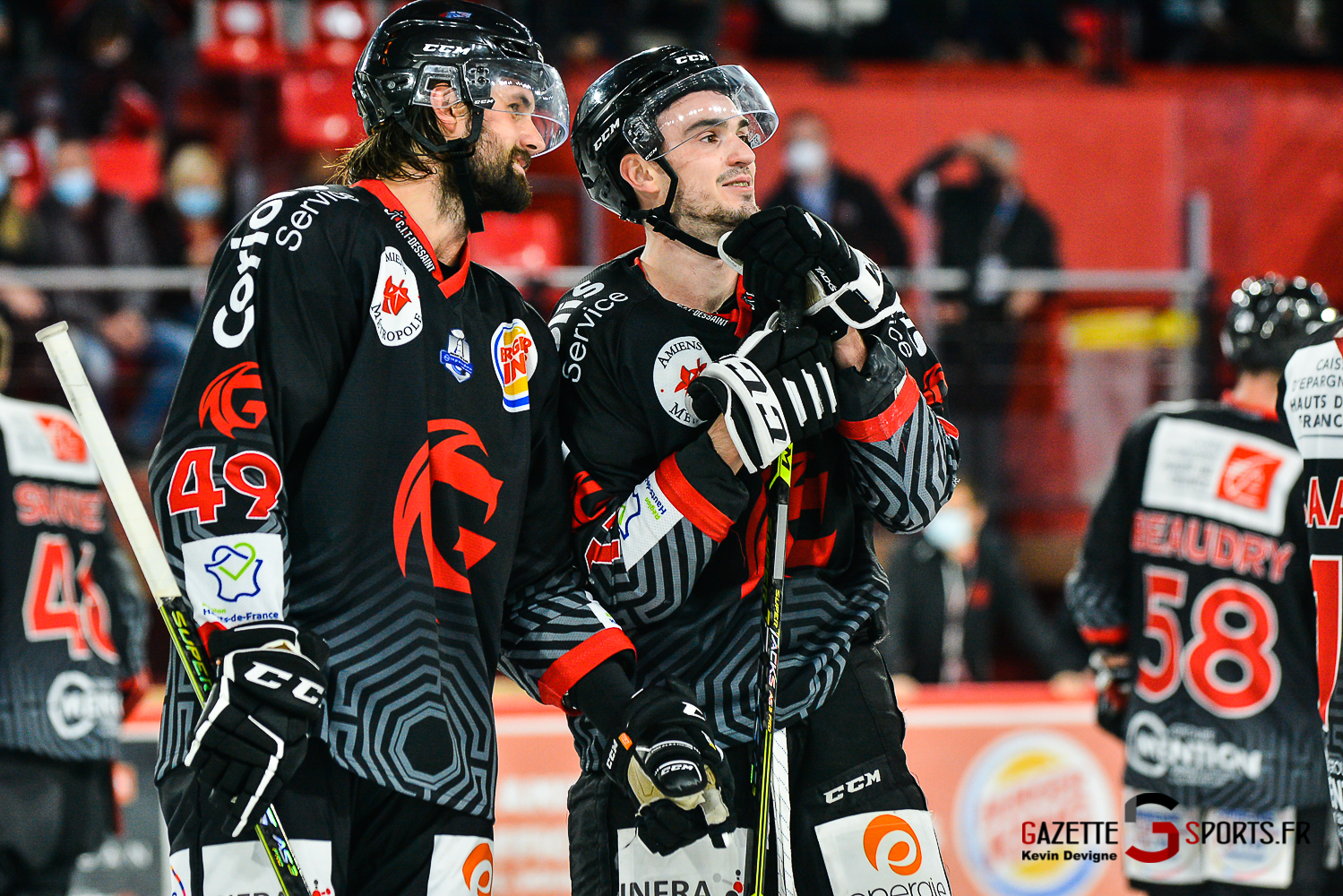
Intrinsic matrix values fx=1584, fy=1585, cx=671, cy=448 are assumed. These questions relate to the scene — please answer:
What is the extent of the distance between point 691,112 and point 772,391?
2.18ft

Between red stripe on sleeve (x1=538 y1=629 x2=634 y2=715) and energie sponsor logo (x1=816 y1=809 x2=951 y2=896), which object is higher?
red stripe on sleeve (x1=538 y1=629 x2=634 y2=715)

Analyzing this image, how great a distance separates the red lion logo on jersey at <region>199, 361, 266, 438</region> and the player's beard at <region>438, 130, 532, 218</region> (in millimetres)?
509

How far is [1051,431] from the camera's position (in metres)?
7.67

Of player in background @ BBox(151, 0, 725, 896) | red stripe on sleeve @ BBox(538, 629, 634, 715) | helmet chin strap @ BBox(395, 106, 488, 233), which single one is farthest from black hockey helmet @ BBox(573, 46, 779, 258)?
red stripe on sleeve @ BBox(538, 629, 634, 715)

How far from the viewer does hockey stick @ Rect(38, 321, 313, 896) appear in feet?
7.72

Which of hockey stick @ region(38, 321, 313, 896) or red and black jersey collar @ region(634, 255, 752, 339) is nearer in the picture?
hockey stick @ region(38, 321, 313, 896)

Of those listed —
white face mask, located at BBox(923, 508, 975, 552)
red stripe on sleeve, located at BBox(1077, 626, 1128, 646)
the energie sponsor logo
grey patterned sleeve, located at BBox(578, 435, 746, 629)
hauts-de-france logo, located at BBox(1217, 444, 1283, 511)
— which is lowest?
white face mask, located at BBox(923, 508, 975, 552)

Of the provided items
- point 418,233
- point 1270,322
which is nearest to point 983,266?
point 1270,322

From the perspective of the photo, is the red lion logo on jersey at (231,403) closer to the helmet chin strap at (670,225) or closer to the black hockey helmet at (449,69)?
the black hockey helmet at (449,69)

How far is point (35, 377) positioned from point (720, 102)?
15.7ft

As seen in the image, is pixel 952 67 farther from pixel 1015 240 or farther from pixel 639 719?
pixel 639 719

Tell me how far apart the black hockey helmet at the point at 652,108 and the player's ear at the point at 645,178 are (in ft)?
0.04

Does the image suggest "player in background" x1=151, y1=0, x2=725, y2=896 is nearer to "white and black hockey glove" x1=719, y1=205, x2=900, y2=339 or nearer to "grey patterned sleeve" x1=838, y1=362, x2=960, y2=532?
"white and black hockey glove" x1=719, y1=205, x2=900, y2=339

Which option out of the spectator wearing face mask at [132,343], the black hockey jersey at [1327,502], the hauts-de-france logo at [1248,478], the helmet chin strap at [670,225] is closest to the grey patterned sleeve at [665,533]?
the helmet chin strap at [670,225]
